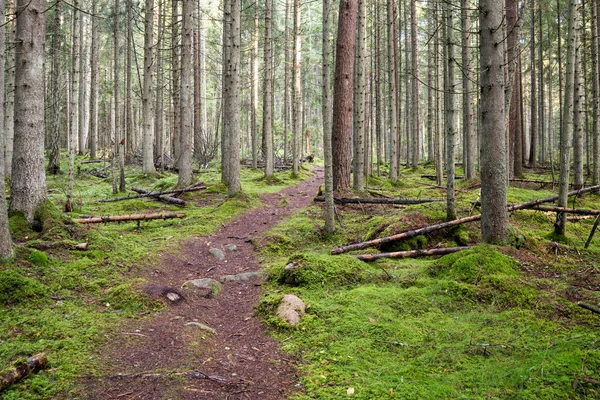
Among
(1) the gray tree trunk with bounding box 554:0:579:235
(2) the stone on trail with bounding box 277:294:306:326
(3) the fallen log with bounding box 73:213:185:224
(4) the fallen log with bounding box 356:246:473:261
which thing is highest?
(1) the gray tree trunk with bounding box 554:0:579:235

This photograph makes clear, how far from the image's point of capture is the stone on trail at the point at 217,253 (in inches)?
292

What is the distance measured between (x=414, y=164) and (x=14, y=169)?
767 inches

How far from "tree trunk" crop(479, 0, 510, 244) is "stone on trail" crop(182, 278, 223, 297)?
395cm

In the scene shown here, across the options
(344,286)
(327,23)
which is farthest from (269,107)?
(344,286)

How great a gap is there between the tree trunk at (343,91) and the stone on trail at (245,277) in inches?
204

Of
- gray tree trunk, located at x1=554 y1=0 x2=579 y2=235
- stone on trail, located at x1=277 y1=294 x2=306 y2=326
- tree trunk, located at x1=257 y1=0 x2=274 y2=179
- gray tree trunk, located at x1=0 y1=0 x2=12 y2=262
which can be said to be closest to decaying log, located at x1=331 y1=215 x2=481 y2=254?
gray tree trunk, located at x1=554 y1=0 x2=579 y2=235

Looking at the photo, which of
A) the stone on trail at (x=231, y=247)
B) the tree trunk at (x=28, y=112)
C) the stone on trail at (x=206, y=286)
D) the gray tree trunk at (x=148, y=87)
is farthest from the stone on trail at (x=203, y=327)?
the gray tree trunk at (x=148, y=87)

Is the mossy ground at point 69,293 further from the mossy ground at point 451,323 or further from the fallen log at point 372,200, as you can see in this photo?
the fallen log at point 372,200

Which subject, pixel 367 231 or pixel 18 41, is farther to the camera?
pixel 367 231

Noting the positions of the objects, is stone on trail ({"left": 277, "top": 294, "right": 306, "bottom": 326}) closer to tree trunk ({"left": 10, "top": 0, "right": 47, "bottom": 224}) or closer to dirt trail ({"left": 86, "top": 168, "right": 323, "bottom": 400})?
dirt trail ({"left": 86, "top": 168, "right": 323, "bottom": 400})

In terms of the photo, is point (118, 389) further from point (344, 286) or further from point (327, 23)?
point (327, 23)

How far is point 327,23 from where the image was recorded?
7164 millimetres

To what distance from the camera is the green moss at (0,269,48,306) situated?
170 inches

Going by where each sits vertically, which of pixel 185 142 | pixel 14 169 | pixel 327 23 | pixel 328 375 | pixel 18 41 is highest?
pixel 327 23
